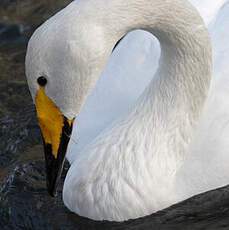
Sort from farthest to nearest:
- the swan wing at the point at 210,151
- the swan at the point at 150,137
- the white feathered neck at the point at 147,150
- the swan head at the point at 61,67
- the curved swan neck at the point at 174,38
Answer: the swan wing at the point at 210,151 → the white feathered neck at the point at 147,150 → the swan at the point at 150,137 → the curved swan neck at the point at 174,38 → the swan head at the point at 61,67

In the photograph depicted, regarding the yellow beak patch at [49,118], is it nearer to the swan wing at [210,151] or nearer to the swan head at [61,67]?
the swan head at [61,67]

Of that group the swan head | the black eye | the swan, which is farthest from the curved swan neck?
the black eye

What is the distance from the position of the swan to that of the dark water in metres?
0.07

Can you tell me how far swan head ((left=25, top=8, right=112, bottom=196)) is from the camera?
425 cm

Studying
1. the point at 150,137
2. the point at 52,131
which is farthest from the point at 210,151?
the point at 52,131

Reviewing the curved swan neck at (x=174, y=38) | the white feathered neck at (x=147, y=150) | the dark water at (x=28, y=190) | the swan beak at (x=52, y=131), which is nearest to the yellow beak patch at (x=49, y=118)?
the swan beak at (x=52, y=131)

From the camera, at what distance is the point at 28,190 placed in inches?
225

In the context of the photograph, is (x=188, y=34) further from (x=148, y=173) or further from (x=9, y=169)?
(x=9, y=169)

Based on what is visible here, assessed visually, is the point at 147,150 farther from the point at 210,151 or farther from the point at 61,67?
the point at 61,67

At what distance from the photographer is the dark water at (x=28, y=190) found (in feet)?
17.1

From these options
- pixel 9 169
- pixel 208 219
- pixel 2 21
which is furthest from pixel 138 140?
pixel 2 21

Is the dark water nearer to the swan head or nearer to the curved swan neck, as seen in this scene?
the curved swan neck

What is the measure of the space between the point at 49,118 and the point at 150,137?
2.91ft

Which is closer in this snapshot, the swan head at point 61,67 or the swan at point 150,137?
the swan head at point 61,67
